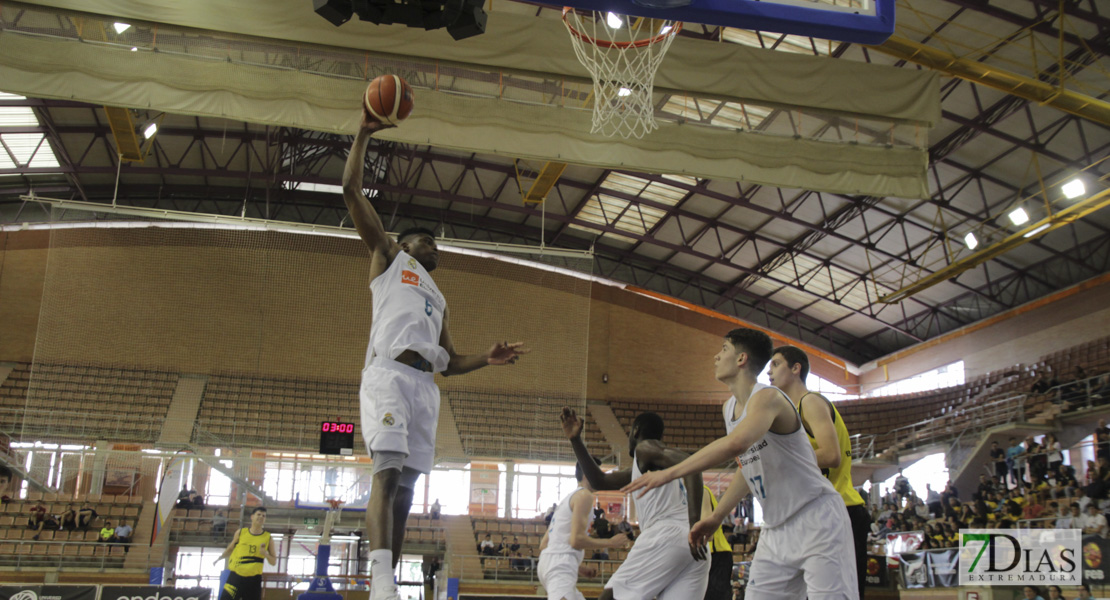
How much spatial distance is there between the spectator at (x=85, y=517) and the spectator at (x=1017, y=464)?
64.9ft

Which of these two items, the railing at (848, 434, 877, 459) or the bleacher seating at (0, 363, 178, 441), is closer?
the bleacher seating at (0, 363, 178, 441)

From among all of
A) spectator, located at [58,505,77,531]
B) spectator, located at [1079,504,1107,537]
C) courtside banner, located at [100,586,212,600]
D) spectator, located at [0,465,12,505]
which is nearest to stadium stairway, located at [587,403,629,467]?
spectator, located at [58,505,77,531]

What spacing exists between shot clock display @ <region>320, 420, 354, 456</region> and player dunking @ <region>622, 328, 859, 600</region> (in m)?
11.4

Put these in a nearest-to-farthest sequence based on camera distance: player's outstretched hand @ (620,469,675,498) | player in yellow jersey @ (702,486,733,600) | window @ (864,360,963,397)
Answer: player's outstretched hand @ (620,469,675,498) < player in yellow jersey @ (702,486,733,600) < window @ (864,360,963,397)

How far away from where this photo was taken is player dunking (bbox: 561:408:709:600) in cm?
529

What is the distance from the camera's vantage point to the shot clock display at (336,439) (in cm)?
1494

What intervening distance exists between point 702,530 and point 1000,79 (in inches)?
566

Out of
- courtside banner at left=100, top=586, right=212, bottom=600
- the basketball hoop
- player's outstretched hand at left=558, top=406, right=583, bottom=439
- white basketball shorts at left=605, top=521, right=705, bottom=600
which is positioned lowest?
courtside banner at left=100, top=586, right=212, bottom=600

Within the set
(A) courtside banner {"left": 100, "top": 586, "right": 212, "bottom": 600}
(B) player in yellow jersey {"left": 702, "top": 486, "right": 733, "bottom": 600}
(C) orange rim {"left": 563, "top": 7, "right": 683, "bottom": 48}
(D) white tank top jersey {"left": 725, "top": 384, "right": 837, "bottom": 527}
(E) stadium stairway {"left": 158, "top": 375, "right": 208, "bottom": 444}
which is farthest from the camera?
(E) stadium stairway {"left": 158, "top": 375, "right": 208, "bottom": 444}

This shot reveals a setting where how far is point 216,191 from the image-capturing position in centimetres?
2659

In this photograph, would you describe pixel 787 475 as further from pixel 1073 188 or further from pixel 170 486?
pixel 170 486

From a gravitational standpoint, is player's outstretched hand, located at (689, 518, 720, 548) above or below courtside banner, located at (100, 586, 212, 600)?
above

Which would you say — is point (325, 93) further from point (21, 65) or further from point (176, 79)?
point (21, 65)

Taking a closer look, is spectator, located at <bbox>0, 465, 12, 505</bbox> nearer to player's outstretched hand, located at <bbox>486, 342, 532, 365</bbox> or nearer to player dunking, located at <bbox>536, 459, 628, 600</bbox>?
player dunking, located at <bbox>536, 459, 628, 600</bbox>
